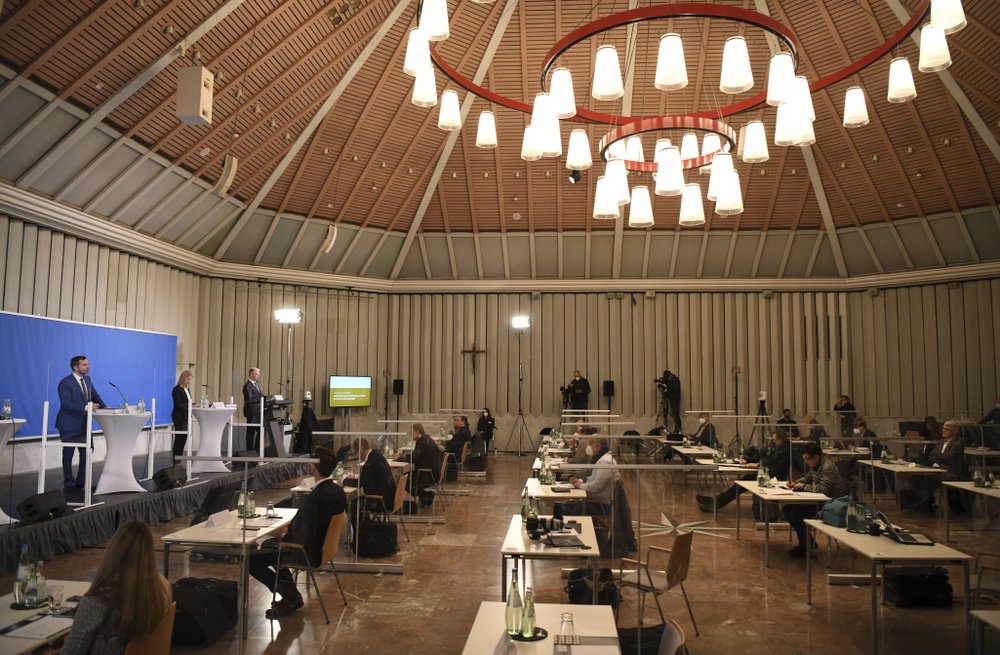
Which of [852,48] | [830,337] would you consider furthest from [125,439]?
[830,337]

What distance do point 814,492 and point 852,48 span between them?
873cm

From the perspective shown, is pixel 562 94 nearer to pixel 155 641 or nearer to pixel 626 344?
pixel 155 641

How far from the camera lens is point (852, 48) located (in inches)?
495

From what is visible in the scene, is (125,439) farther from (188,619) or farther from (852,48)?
(852,48)

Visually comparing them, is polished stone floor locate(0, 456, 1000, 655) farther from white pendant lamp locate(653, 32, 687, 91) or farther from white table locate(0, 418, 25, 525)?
white pendant lamp locate(653, 32, 687, 91)

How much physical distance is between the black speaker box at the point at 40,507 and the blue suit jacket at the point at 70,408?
148 centimetres

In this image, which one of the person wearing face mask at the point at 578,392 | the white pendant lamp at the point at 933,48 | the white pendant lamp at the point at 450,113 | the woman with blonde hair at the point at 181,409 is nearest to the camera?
the white pendant lamp at the point at 933,48

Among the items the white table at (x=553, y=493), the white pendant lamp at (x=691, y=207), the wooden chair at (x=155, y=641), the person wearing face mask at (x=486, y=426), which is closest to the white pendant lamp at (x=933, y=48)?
the white pendant lamp at (x=691, y=207)

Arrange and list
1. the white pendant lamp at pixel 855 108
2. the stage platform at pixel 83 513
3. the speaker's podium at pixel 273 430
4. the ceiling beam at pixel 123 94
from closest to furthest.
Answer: the white pendant lamp at pixel 855 108 → the stage platform at pixel 83 513 → the ceiling beam at pixel 123 94 → the speaker's podium at pixel 273 430

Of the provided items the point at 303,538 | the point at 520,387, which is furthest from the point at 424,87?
the point at 520,387

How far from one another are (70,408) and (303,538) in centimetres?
466

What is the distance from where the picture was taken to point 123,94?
10148 mm

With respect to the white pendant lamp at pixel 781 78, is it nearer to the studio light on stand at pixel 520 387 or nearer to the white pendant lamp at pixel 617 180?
the white pendant lamp at pixel 617 180

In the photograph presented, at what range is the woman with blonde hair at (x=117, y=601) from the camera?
10.0ft
